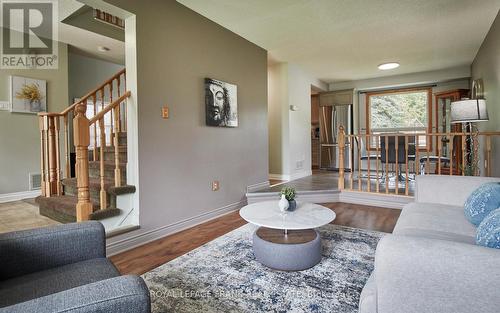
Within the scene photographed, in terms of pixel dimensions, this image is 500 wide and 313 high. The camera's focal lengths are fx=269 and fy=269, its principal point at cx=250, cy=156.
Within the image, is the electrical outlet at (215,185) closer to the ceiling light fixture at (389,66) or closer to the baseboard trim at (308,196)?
the baseboard trim at (308,196)

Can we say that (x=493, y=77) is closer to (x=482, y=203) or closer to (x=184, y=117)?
(x=482, y=203)

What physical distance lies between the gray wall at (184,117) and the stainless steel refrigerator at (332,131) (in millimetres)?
3569

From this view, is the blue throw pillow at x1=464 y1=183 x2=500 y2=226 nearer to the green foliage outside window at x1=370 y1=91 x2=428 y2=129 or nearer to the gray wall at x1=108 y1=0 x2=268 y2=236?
the gray wall at x1=108 y1=0 x2=268 y2=236

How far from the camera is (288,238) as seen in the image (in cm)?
216

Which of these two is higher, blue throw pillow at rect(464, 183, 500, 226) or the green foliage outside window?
the green foliage outside window

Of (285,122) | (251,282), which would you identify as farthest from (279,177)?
(251,282)

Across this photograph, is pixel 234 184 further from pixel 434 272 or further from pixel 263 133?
pixel 434 272

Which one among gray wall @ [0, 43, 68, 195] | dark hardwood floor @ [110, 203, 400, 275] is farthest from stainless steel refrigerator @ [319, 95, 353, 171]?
gray wall @ [0, 43, 68, 195]

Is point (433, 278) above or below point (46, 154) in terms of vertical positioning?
below

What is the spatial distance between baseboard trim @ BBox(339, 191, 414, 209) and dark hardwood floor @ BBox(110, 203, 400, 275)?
0.15m

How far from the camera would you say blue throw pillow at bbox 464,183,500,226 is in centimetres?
165

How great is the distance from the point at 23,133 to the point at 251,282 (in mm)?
4637

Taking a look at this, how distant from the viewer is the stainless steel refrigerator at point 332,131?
7148 mm

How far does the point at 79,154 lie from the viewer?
7.41 ft
